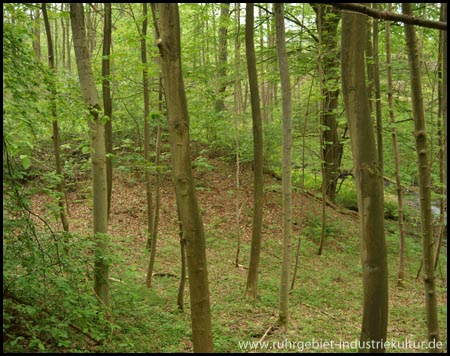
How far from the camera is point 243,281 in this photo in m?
8.56

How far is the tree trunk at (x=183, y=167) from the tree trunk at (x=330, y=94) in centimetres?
736

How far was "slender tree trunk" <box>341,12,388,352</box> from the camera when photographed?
10.8 feet

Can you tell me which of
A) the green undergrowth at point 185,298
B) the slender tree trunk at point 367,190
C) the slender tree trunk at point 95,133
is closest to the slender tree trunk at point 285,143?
the green undergrowth at point 185,298

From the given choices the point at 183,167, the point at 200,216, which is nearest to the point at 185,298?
the point at 200,216

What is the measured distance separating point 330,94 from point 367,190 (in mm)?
11381

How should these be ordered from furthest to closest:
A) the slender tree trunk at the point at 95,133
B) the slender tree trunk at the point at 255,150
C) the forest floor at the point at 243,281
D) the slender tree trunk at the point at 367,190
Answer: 1. the slender tree trunk at the point at 255,150
2. the forest floor at the point at 243,281
3. the slender tree trunk at the point at 95,133
4. the slender tree trunk at the point at 367,190

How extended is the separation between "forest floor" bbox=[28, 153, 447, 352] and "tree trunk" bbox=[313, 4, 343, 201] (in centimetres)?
167

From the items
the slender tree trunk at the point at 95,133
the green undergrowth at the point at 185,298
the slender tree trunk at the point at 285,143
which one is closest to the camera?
the green undergrowth at the point at 185,298

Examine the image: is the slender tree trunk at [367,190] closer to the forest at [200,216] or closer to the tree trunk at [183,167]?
the forest at [200,216]

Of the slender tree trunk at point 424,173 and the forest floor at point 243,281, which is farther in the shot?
the forest floor at point 243,281

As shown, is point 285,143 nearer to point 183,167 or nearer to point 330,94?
point 183,167

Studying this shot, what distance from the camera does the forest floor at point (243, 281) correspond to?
5.64 m

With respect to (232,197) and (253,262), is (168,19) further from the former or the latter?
(232,197)

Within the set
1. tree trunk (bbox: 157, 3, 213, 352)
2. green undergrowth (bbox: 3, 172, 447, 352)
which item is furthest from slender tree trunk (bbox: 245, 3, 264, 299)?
tree trunk (bbox: 157, 3, 213, 352)
